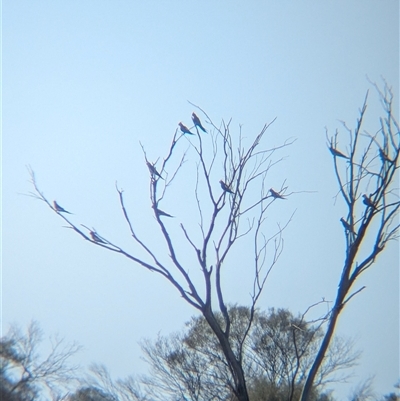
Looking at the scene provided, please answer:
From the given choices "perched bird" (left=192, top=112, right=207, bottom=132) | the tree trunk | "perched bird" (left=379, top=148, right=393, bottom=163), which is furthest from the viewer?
"perched bird" (left=192, top=112, right=207, bottom=132)

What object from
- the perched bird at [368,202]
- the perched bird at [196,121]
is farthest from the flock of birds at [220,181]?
the perched bird at [368,202]

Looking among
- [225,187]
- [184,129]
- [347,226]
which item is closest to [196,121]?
[184,129]

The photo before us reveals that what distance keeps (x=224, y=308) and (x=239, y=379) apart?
60 cm

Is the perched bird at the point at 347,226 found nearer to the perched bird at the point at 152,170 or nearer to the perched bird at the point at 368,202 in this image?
the perched bird at the point at 368,202

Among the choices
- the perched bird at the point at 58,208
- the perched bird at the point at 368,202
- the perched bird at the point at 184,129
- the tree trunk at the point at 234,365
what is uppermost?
the perched bird at the point at 184,129

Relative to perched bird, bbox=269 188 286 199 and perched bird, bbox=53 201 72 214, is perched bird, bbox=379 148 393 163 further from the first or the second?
perched bird, bbox=53 201 72 214

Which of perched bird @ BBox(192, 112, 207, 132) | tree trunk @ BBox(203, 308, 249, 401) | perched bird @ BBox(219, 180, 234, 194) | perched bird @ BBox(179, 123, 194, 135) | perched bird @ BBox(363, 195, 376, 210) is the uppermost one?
perched bird @ BBox(192, 112, 207, 132)

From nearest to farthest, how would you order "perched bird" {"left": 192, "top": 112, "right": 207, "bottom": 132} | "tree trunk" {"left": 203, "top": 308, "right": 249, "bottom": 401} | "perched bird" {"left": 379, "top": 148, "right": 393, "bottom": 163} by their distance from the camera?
1. "tree trunk" {"left": 203, "top": 308, "right": 249, "bottom": 401}
2. "perched bird" {"left": 379, "top": 148, "right": 393, "bottom": 163}
3. "perched bird" {"left": 192, "top": 112, "right": 207, "bottom": 132}

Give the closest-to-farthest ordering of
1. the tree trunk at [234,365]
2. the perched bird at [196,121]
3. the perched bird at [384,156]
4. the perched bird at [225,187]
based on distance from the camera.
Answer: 1. the tree trunk at [234,365]
2. the perched bird at [384,156]
3. the perched bird at [225,187]
4. the perched bird at [196,121]

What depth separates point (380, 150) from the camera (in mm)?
4562

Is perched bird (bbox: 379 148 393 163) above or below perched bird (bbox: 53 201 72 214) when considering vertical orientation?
above

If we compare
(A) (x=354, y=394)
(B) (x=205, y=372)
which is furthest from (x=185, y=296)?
(A) (x=354, y=394)

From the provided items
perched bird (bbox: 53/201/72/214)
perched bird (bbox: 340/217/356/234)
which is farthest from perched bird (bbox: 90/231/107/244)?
perched bird (bbox: 340/217/356/234)

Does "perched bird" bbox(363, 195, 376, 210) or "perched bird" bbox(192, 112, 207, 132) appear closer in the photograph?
"perched bird" bbox(363, 195, 376, 210)
